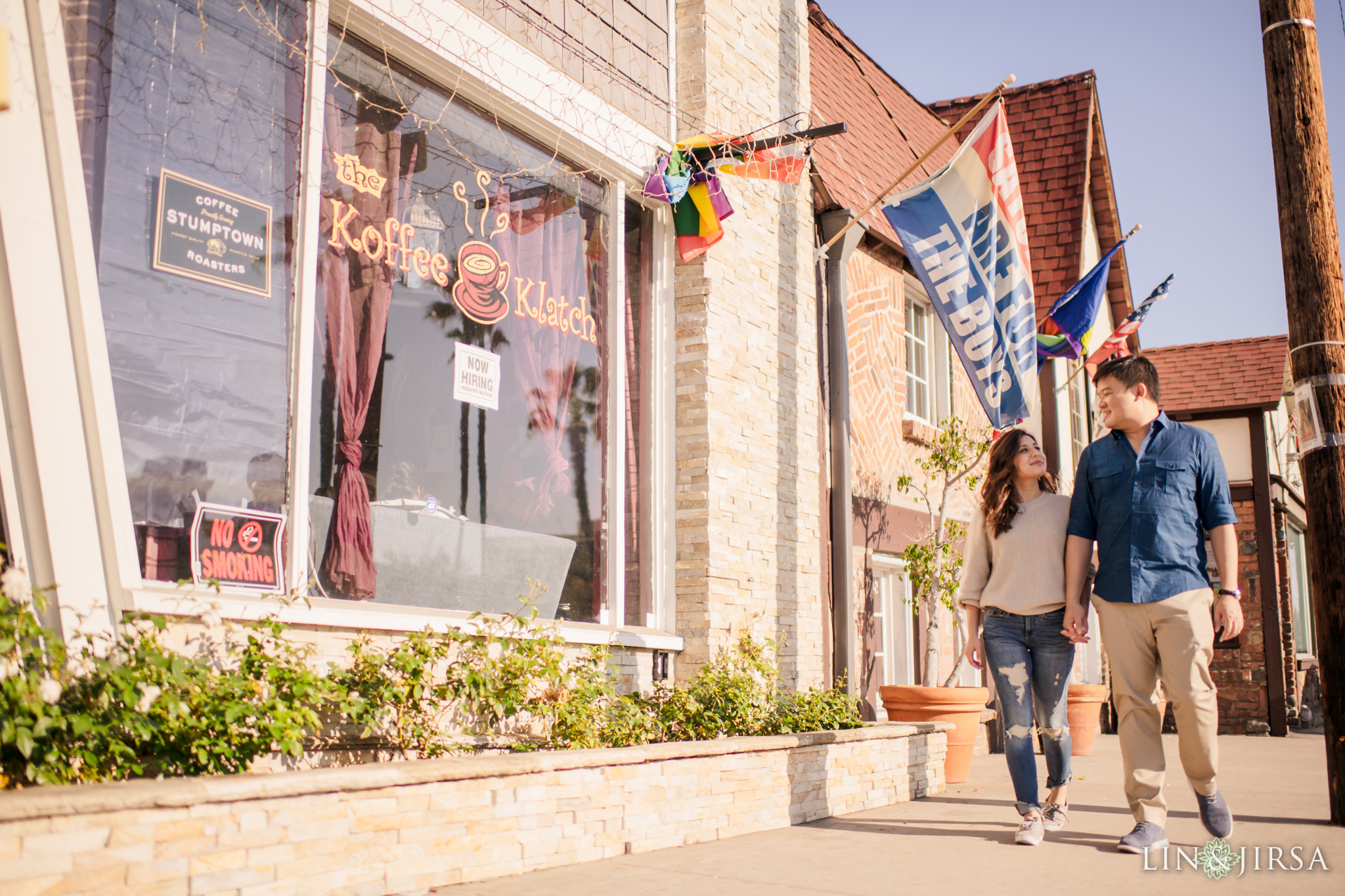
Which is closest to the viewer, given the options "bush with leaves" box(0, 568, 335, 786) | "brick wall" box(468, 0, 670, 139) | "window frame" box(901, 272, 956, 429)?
"bush with leaves" box(0, 568, 335, 786)

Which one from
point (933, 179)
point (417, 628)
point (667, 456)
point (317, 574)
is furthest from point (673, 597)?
point (933, 179)

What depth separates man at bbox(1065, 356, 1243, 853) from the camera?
180 inches

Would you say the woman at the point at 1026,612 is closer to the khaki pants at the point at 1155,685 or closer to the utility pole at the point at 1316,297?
the khaki pants at the point at 1155,685

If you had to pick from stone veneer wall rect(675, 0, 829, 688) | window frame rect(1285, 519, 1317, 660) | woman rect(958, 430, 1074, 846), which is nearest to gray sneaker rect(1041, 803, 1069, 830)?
woman rect(958, 430, 1074, 846)

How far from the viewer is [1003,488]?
5.28 meters

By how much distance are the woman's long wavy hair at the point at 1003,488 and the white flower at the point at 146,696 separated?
3721 mm

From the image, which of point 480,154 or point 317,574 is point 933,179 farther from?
point 317,574

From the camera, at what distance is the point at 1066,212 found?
15.0m

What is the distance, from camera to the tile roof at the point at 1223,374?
679 inches

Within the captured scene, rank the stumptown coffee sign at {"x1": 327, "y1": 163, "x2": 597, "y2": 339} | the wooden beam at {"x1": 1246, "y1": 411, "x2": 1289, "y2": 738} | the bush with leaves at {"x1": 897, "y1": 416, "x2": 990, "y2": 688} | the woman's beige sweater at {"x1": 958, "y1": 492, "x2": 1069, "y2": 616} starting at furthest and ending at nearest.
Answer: the wooden beam at {"x1": 1246, "y1": 411, "x2": 1289, "y2": 738} → the bush with leaves at {"x1": 897, "y1": 416, "x2": 990, "y2": 688} → the stumptown coffee sign at {"x1": 327, "y1": 163, "x2": 597, "y2": 339} → the woman's beige sweater at {"x1": 958, "y1": 492, "x2": 1069, "y2": 616}

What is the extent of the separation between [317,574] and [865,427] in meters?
5.90

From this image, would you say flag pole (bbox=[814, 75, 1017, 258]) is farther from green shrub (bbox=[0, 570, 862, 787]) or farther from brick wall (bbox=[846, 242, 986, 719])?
green shrub (bbox=[0, 570, 862, 787])

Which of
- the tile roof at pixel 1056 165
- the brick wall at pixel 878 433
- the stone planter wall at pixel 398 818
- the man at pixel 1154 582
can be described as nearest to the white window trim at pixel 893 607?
the brick wall at pixel 878 433

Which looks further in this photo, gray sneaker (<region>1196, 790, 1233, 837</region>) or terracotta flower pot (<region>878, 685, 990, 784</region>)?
terracotta flower pot (<region>878, 685, 990, 784</region>)
